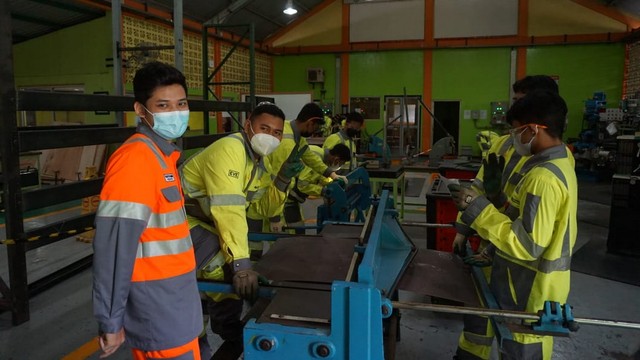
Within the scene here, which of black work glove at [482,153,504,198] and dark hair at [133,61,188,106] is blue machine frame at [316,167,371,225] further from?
dark hair at [133,61,188,106]

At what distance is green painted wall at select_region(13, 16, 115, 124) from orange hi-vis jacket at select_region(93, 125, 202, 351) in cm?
785

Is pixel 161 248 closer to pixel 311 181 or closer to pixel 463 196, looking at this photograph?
pixel 463 196

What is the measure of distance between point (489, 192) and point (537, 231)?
99cm

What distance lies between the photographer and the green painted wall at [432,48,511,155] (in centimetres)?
1312

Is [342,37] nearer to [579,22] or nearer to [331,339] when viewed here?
[579,22]

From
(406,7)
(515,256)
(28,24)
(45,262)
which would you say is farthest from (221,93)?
(515,256)

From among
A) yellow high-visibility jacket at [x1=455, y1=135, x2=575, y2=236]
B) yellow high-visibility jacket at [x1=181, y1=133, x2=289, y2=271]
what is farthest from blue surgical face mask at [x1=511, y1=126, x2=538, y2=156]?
yellow high-visibility jacket at [x1=181, y1=133, x2=289, y2=271]

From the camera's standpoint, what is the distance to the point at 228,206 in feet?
7.04

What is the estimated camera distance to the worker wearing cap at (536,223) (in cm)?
194

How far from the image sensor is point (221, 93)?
38.0ft

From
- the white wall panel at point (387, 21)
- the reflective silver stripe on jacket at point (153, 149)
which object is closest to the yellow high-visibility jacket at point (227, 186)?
the reflective silver stripe on jacket at point (153, 149)

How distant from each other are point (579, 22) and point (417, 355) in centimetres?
1272

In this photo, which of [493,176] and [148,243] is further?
[493,176]

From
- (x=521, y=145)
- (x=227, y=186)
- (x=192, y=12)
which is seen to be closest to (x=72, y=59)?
(x=192, y=12)
